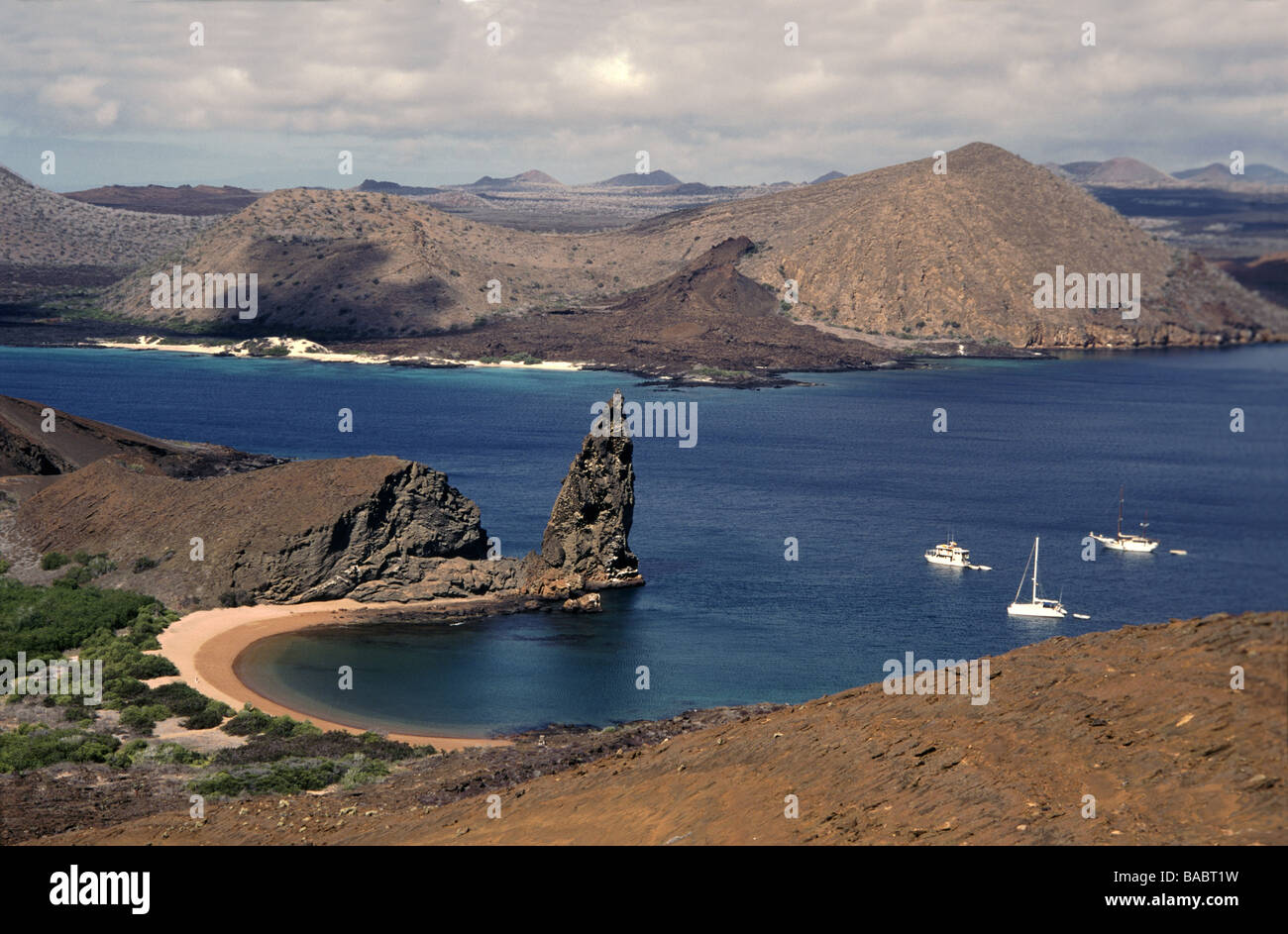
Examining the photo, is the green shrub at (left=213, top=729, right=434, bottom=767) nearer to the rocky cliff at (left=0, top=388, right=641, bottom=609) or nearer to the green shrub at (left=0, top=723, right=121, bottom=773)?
the green shrub at (left=0, top=723, right=121, bottom=773)

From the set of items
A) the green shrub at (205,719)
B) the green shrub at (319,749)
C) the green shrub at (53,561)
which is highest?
the green shrub at (53,561)

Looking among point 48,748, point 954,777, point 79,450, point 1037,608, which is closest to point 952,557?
point 1037,608

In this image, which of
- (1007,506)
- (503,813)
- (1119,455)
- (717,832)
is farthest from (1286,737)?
(1007,506)

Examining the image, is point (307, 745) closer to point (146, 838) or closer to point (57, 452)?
point (146, 838)

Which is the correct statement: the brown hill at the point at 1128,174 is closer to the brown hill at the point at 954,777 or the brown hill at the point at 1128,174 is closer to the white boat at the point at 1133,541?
the brown hill at the point at 954,777

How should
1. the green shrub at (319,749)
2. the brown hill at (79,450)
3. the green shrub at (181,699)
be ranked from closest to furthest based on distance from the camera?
the green shrub at (319,749), the green shrub at (181,699), the brown hill at (79,450)

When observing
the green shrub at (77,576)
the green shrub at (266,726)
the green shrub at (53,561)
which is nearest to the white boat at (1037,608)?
the green shrub at (266,726)
